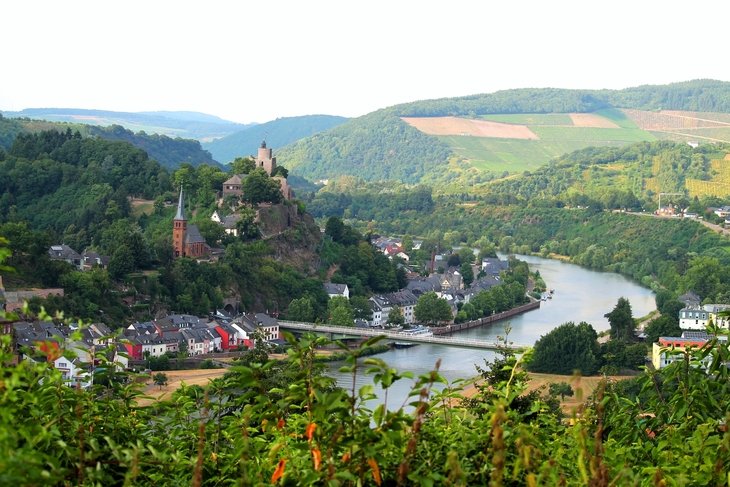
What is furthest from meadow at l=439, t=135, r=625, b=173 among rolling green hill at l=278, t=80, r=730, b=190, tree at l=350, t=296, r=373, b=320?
tree at l=350, t=296, r=373, b=320

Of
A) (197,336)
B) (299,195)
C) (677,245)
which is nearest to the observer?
(197,336)

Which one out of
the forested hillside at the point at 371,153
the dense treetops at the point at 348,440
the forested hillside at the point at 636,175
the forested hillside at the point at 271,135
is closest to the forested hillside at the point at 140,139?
the forested hillside at the point at 636,175

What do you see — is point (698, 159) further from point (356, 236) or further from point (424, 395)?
point (424, 395)

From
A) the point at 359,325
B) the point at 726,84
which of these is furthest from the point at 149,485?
the point at 726,84

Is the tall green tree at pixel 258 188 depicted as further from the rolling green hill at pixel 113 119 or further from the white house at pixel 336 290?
the rolling green hill at pixel 113 119

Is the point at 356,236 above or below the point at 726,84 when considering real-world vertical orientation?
below

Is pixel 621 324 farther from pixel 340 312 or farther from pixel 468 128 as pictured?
pixel 468 128

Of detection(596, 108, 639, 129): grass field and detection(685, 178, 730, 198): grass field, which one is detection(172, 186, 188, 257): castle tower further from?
detection(596, 108, 639, 129): grass field
